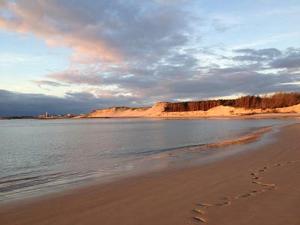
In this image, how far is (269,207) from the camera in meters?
6.43

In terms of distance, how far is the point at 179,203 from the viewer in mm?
7082

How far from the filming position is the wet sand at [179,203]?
238 inches

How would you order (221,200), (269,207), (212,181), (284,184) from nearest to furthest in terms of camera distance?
(269,207) → (221,200) → (284,184) → (212,181)

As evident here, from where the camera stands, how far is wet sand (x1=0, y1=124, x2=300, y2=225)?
6047mm

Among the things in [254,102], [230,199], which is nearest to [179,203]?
[230,199]

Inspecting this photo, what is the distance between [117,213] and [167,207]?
95cm

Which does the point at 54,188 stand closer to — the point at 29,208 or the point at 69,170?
the point at 29,208

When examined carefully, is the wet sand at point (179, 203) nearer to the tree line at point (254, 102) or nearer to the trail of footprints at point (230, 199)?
the trail of footprints at point (230, 199)

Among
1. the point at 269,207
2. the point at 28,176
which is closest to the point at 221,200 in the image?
the point at 269,207

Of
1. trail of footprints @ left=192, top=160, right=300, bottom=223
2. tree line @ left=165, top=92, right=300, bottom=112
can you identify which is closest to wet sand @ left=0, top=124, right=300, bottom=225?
trail of footprints @ left=192, top=160, right=300, bottom=223

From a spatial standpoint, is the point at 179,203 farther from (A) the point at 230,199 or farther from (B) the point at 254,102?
(B) the point at 254,102

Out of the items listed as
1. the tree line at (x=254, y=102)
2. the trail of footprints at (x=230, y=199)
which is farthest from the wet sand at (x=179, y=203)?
the tree line at (x=254, y=102)

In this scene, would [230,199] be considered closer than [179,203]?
No

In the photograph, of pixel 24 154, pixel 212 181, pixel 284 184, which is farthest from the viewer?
pixel 24 154
